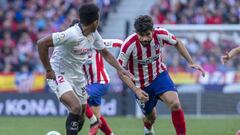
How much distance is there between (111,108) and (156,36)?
952cm

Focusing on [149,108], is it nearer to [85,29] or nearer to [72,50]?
[72,50]

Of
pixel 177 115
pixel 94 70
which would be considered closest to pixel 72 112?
pixel 177 115

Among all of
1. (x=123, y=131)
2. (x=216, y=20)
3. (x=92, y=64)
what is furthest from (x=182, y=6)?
(x=92, y=64)

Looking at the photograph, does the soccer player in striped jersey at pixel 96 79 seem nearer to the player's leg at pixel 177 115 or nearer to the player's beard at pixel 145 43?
the player's beard at pixel 145 43

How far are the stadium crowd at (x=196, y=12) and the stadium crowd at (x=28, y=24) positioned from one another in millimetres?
2336

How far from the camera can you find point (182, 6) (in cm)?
2684

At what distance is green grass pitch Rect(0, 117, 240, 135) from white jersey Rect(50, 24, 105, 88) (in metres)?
3.76

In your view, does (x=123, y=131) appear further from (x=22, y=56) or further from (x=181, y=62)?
(x=22, y=56)

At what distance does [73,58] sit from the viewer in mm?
12062

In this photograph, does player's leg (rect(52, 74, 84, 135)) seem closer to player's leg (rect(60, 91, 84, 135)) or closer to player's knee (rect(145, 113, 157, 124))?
player's leg (rect(60, 91, 84, 135))

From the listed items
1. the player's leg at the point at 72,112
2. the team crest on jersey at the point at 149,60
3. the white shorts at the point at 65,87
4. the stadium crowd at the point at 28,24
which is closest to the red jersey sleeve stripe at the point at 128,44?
the team crest on jersey at the point at 149,60

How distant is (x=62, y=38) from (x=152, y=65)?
1949mm

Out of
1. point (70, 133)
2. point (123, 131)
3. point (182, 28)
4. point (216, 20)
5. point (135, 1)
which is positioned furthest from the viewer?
point (135, 1)

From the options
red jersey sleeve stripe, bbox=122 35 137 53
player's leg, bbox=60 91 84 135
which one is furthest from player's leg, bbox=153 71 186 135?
player's leg, bbox=60 91 84 135
